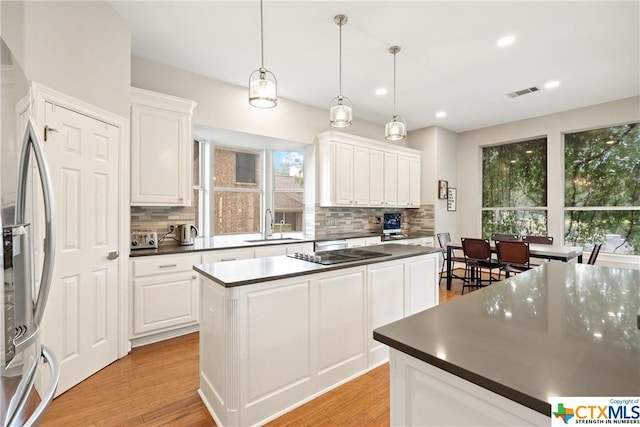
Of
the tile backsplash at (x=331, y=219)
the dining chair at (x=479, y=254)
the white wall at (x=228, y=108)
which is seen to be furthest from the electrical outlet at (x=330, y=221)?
the dining chair at (x=479, y=254)

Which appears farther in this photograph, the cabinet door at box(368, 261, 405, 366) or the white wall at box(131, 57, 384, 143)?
the white wall at box(131, 57, 384, 143)

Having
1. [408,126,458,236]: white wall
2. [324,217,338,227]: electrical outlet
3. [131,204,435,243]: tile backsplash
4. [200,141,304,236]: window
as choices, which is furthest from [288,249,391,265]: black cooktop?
[408,126,458,236]: white wall

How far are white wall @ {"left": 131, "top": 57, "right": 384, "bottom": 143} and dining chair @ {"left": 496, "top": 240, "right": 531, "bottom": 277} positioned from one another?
317cm

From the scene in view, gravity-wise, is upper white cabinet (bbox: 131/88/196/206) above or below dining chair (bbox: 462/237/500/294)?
above

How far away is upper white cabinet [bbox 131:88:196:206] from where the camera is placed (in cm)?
297

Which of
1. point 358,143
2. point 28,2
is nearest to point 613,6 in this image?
point 358,143

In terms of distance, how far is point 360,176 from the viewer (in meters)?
5.03

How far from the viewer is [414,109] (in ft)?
16.4

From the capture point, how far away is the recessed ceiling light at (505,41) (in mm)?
2928

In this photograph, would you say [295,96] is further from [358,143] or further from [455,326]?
[455,326]

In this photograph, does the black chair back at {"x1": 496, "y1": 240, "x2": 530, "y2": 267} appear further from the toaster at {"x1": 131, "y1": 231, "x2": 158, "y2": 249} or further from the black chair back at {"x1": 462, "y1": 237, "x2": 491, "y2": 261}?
the toaster at {"x1": 131, "y1": 231, "x2": 158, "y2": 249}

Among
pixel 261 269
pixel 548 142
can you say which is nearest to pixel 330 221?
pixel 261 269

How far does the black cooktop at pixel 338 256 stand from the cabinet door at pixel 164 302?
1.30 m

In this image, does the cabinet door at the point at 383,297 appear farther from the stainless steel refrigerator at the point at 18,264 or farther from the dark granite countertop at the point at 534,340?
the stainless steel refrigerator at the point at 18,264
